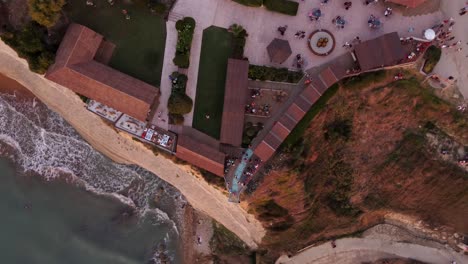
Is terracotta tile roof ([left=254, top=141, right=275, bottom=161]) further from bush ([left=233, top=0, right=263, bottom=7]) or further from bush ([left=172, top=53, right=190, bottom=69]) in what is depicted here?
bush ([left=233, top=0, right=263, bottom=7])

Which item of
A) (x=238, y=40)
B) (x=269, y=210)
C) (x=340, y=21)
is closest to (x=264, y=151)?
(x=269, y=210)

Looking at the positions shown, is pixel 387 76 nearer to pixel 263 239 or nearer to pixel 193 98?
pixel 193 98

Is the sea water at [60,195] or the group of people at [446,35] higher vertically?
the group of people at [446,35]

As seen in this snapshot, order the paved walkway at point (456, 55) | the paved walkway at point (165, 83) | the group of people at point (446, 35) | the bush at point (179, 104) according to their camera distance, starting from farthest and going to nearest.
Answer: the paved walkway at point (165, 83) < the paved walkway at point (456, 55) < the group of people at point (446, 35) < the bush at point (179, 104)

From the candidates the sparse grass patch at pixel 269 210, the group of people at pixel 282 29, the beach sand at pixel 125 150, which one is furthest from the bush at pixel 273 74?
the sparse grass patch at pixel 269 210

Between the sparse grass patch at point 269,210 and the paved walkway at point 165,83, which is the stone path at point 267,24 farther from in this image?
the sparse grass patch at point 269,210

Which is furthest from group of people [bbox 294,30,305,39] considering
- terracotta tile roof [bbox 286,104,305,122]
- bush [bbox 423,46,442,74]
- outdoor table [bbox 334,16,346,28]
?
bush [bbox 423,46,442,74]

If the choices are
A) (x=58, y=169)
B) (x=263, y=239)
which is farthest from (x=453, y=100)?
(x=58, y=169)

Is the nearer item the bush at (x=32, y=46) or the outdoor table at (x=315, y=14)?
the bush at (x=32, y=46)
